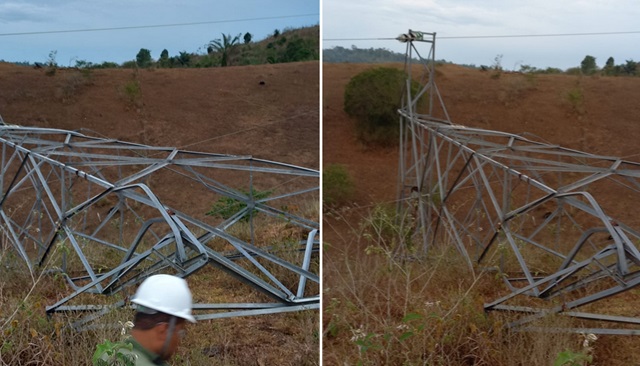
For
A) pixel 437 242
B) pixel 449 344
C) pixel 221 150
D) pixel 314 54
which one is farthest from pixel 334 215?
pixel 221 150

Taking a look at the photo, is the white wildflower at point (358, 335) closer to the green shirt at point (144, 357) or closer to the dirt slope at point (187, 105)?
the green shirt at point (144, 357)

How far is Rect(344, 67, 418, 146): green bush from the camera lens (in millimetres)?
7832

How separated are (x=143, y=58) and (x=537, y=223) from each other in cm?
725

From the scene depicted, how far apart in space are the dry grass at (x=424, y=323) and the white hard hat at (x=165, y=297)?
2308mm

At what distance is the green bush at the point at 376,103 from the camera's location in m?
7.83

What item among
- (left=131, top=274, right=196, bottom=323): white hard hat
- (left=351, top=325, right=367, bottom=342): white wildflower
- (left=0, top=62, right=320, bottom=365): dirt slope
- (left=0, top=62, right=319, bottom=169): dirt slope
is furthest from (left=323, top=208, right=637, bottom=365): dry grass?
(left=0, top=62, right=319, bottom=169): dirt slope

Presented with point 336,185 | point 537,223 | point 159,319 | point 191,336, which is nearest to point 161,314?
point 159,319

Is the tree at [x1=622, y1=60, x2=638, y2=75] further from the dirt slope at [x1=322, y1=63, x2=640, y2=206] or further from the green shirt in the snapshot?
the green shirt

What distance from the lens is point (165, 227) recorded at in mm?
10430

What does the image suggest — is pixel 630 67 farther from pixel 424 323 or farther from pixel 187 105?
pixel 187 105

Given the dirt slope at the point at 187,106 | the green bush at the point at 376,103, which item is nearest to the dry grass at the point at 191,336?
the green bush at the point at 376,103

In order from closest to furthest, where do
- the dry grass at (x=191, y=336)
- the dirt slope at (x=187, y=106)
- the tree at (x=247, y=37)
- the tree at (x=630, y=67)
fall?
the dry grass at (x=191, y=336) < the tree at (x=630, y=67) < the tree at (x=247, y=37) < the dirt slope at (x=187, y=106)

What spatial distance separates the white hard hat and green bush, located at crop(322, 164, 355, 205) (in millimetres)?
4317

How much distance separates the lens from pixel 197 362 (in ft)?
17.8
